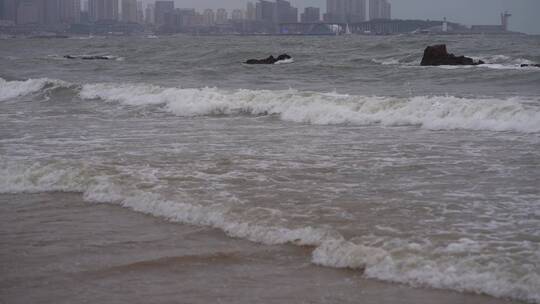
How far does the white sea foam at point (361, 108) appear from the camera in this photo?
13523mm

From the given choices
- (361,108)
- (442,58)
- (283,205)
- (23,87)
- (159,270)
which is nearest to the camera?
(159,270)

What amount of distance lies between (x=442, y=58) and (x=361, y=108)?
66.1 feet

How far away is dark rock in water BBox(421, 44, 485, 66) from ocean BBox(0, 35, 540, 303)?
1922 centimetres

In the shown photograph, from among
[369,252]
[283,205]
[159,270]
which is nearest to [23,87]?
[283,205]

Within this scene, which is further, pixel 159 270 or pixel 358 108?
pixel 358 108

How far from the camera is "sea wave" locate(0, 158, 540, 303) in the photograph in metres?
4.70

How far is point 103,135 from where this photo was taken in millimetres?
12945

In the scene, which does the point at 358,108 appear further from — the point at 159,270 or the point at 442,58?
the point at 442,58

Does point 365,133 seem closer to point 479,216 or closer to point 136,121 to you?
point 136,121

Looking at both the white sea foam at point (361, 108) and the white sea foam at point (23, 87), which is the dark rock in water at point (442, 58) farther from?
the white sea foam at point (23, 87)

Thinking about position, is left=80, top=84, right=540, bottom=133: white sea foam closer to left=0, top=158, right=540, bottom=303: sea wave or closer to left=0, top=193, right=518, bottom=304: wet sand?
left=0, top=158, right=540, bottom=303: sea wave

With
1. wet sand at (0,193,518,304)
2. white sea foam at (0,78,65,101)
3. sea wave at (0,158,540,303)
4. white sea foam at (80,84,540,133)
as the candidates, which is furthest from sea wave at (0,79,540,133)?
wet sand at (0,193,518,304)

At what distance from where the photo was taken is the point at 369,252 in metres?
5.30

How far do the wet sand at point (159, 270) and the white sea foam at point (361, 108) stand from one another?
8.49 m
